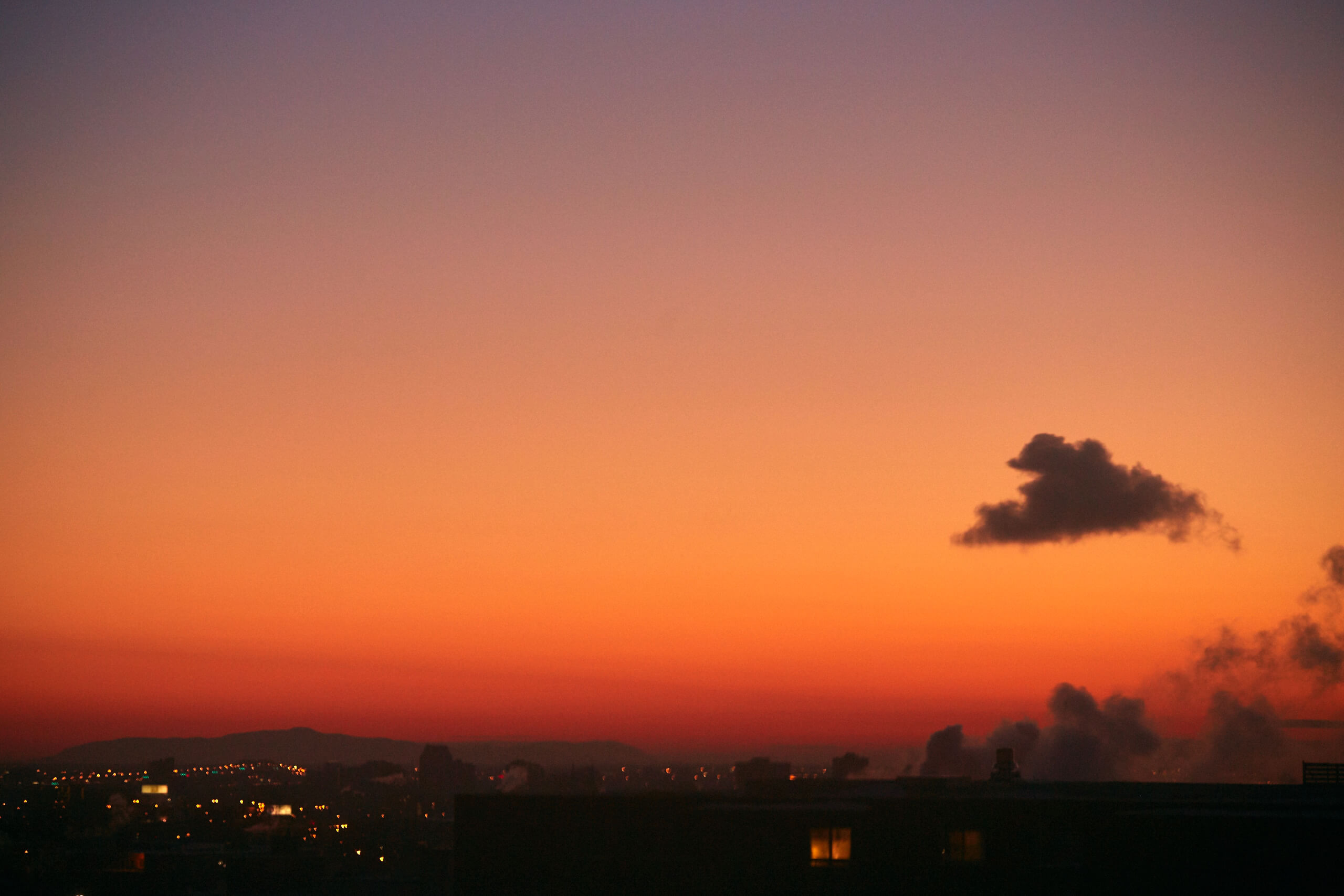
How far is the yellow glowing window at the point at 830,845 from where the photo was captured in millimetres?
38844

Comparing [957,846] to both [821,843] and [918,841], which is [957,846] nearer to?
[918,841]

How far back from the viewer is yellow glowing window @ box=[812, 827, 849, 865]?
38.8m

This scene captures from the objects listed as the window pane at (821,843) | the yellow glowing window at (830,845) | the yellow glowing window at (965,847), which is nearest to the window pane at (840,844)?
the yellow glowing window at (830,845)

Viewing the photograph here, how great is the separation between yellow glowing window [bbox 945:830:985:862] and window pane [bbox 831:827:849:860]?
9.94ft

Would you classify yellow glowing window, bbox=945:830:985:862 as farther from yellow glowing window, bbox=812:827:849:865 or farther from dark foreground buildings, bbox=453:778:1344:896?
yellow glowing window, bbox=812:827:849:865

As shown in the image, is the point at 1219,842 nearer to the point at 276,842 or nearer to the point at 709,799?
the point at 709,799

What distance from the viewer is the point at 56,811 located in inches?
5448

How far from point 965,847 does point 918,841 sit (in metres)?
1.45

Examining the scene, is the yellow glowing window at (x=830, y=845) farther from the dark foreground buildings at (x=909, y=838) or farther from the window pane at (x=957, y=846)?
the window pane at (x=957, y=846)

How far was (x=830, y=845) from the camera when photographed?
3894cm

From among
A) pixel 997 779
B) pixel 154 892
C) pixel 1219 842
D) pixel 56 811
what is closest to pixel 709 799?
pixel 997 779

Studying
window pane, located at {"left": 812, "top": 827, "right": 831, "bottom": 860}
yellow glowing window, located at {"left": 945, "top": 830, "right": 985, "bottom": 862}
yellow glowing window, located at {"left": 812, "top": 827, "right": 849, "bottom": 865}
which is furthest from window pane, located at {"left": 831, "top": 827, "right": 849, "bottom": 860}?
yellow glowing window, located at {"left": 945, "top": 830, "right": 985, "bottom": 862}

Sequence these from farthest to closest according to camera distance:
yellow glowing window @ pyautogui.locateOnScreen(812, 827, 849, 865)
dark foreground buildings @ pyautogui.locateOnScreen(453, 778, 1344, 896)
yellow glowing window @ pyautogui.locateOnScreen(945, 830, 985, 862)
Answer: yellow glowing window @ pyautogui.locateOnScreen(812, 827, 849, 865)
yellow glowing window @ pyautogui.locateOnScreen(945, 830, 985, 862)
dark foreground buildings @ pyautogui.locateOnScreen(453, 778, 1344, 896)

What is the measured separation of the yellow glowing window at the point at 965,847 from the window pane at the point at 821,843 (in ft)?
11.9
